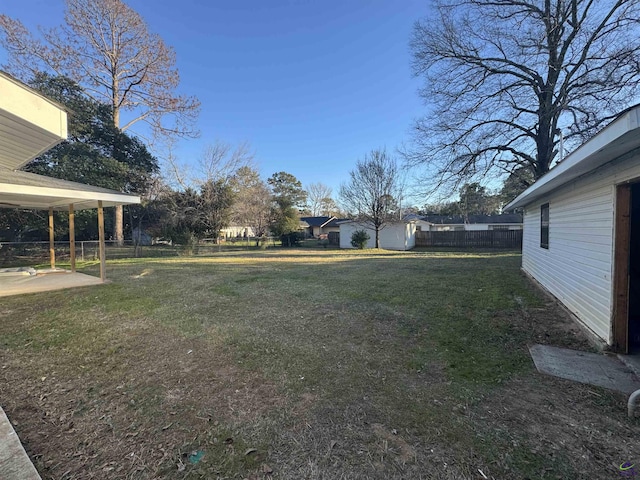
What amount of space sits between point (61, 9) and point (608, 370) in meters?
26.3

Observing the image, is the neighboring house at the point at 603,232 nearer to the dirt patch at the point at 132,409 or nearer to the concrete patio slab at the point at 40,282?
the dirt patch at the point at 132,409

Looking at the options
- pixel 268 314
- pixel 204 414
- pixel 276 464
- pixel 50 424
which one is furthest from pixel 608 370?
pixel 50 424

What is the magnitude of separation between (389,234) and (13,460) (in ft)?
76.8

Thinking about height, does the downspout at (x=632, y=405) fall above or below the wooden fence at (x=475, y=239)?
below

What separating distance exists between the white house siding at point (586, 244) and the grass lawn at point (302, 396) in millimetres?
430

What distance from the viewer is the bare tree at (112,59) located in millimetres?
16172

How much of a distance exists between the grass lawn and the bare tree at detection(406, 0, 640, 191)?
9.65 metres

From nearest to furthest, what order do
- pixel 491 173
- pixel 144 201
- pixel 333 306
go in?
pixel 333 306 → pixel 491 173 → pixel 144 201

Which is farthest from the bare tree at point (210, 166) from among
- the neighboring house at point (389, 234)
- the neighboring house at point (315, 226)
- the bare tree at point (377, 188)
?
the neighboring house at point (315, 226)

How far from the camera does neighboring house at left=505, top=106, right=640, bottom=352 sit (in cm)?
310

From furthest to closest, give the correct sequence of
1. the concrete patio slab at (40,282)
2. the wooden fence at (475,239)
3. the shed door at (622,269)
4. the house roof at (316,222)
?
the house roof at (316,222)
the wooden fence at (475,239)
the concrete patio slab at (40,282)
the shed door at (622,269)

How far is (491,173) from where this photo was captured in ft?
43.3

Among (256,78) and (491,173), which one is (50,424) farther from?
(256,78)

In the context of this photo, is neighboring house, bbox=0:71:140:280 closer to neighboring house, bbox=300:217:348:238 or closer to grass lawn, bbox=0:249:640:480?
grass lawn, bbox=0:249:640:480
